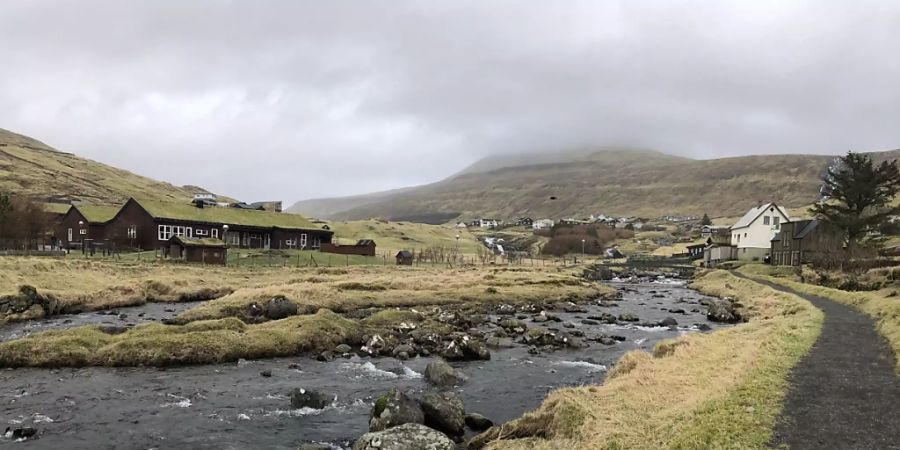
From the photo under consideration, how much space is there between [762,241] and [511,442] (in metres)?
99.9

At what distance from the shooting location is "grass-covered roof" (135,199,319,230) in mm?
87688

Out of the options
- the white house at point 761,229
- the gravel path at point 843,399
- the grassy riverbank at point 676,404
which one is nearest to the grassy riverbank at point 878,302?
the gravel path at point 843,399

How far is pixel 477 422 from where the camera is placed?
1731cm

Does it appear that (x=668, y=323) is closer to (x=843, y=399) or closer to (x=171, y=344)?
(x=843, y=399)

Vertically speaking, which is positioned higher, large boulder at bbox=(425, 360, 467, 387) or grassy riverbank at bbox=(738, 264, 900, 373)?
grassy riverbank at bbox=(738, 264, 900, 373)

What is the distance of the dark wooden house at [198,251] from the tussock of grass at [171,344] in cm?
4799

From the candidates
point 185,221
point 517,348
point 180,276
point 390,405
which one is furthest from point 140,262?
point 390,405

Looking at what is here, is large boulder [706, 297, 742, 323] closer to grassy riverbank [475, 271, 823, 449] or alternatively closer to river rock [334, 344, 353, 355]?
grassy riverbank [475, 271, 823, 449]

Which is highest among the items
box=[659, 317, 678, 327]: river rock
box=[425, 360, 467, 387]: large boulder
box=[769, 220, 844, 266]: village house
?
box=[769, 220, 844, 266]: village house

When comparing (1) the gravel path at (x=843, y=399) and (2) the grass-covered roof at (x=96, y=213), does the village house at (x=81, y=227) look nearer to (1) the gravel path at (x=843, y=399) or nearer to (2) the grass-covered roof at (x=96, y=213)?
(2) the grass-covered roof at (x=96, y=213)

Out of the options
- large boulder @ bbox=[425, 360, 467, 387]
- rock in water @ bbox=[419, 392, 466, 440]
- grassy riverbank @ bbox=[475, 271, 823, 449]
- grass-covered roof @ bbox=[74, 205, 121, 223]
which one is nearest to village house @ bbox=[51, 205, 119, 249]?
grass-covered roof @ bbox=[74, 205, 121, 223]

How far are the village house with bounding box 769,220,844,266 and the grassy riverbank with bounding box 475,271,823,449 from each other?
50656mm

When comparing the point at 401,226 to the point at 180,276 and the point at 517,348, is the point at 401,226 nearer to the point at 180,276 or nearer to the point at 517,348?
the point at 180,276

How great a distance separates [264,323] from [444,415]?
785 inches
